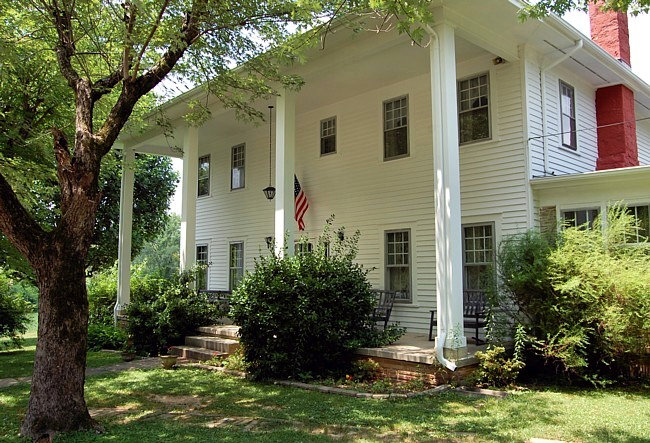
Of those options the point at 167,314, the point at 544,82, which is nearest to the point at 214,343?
the point at 167,314

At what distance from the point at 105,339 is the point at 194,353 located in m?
4.11

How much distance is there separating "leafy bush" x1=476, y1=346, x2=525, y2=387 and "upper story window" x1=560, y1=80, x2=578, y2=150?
525 cm

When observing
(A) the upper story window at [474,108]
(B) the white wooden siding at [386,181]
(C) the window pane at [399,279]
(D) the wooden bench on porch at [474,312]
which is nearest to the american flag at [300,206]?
(B) the white wooden siding at [386,181]

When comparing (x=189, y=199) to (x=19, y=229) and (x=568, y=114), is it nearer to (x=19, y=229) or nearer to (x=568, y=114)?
(x=19, y=229)

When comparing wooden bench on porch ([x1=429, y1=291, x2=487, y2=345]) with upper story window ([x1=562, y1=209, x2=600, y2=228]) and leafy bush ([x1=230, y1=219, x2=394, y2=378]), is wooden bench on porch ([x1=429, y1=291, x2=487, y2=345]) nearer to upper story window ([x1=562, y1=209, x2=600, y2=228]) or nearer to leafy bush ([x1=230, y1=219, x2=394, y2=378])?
leafy bush ([x1=230, y1=219, x2=394, y2=378])

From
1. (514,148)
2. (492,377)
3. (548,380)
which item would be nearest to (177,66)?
(514,148)

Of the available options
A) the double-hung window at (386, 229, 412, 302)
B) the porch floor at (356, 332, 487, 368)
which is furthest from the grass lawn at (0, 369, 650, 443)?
the double-hung window at (386, 229, 412, 302)

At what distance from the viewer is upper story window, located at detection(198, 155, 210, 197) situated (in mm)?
17312

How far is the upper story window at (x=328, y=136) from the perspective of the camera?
43.0 feet

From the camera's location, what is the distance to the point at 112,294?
16719 millimetres

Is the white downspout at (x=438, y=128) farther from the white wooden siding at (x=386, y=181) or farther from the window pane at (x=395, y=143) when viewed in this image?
the window pane at (x=395, y=143)

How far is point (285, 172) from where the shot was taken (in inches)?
410

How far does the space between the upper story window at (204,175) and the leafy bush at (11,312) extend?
6.15m

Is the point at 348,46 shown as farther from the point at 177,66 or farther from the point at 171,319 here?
the point at 171,319
